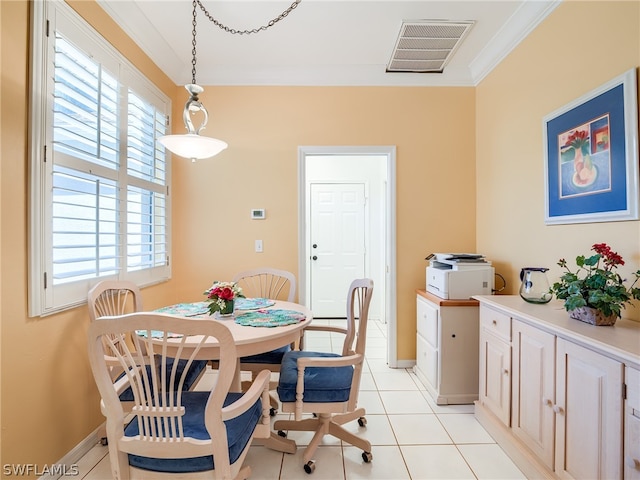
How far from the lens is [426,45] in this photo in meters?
2.44

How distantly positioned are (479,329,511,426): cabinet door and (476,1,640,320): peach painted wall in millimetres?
555

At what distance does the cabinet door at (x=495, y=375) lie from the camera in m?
1.80

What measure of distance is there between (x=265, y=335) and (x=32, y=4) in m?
1.88

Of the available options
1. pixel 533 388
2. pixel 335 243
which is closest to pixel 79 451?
pixel 533 388

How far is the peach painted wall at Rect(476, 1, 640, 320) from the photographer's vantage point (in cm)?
151

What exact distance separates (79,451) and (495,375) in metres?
2.47

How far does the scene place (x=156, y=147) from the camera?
2.57 metres

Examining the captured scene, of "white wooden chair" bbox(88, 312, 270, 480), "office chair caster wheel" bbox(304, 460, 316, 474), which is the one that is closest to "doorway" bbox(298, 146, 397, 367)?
"office chair caster wheel" bbox(304, 460, 316, 474)

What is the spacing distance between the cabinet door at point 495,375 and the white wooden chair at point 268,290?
1.31m

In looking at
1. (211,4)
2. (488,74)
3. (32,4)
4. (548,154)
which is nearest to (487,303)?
(548,154)

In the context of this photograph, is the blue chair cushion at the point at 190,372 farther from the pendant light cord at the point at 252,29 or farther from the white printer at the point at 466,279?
the pendant light cord at the point at 252,29

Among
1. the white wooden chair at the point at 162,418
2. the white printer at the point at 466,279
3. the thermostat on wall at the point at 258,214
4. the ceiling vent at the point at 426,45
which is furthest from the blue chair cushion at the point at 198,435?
the ceiling vent at the point at 426,45

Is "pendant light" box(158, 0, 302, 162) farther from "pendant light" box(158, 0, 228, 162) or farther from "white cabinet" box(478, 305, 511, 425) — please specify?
"white cabinet" box(478, 305, 511, 425)

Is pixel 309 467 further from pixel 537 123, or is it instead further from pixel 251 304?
pixel 537 123
